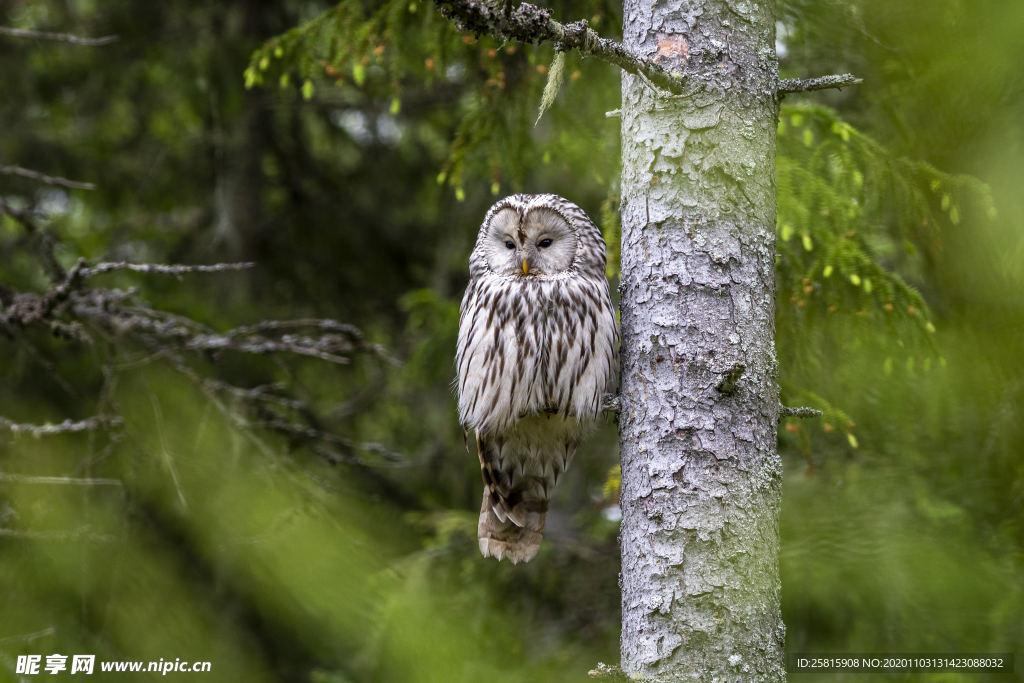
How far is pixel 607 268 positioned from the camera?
3.62 metres

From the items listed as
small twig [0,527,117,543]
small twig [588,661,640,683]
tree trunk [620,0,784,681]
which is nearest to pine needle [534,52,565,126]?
tree trunk [620,0,784,681]

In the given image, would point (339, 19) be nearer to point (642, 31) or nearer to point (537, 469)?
point (642, 31)

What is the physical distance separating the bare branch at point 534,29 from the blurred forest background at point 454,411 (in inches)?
44.2

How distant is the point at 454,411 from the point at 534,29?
3.24 m

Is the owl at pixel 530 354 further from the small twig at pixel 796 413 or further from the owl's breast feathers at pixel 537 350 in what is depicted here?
the small twig at pixel 796 413

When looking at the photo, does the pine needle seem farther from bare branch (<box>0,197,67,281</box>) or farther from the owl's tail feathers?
bare branch (<box>0,197,67,281</box>)

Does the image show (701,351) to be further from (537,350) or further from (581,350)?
(537,350)

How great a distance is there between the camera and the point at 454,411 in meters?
5.13

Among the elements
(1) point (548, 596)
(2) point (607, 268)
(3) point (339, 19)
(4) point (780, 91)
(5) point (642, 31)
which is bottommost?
(1) point (548, 596)

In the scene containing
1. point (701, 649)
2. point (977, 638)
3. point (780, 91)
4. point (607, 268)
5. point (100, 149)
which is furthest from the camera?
point (100, 149)

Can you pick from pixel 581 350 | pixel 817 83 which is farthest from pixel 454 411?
pixel 817 83

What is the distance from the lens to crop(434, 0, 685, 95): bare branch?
6.72 ft

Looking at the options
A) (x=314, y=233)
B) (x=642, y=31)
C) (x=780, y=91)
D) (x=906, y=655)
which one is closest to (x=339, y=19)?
(x=642, y=31)

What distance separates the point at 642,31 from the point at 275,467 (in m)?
2.25
